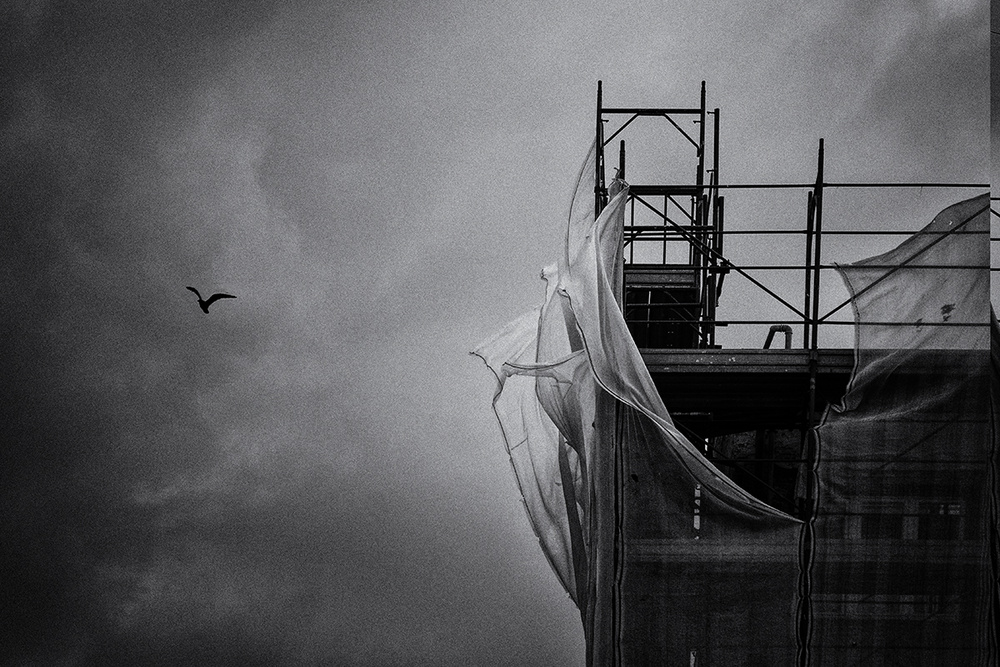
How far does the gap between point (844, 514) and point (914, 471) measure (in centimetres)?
91

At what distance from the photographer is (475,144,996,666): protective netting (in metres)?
13.3

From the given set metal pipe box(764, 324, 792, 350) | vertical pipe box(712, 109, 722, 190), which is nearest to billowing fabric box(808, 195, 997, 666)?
metal pipe box(764, 324, 792, 350)

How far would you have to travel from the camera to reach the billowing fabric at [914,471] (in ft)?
43.5

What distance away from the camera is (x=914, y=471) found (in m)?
13.5

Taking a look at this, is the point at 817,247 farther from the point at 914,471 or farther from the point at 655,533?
the point at 655,533

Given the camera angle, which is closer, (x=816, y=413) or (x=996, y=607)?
(x=996, y=607)

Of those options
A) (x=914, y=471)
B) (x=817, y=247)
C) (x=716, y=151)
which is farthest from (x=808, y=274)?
(x=716, y=151)

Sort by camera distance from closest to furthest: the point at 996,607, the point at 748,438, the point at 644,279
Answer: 1. the point at 996,607
2. the point at 748,438
3. the point at 644,279

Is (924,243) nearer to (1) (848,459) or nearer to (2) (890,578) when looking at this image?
(1) (848,459)

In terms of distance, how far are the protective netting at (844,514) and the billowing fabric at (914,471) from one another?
0.05 ft

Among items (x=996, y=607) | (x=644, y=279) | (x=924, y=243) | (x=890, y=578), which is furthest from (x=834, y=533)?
(x=644, y=279)

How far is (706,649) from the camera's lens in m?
13.4

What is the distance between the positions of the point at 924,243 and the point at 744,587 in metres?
4.35

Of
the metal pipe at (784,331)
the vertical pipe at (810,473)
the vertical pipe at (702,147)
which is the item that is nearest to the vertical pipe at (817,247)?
the vertical pipe at (810,473)
